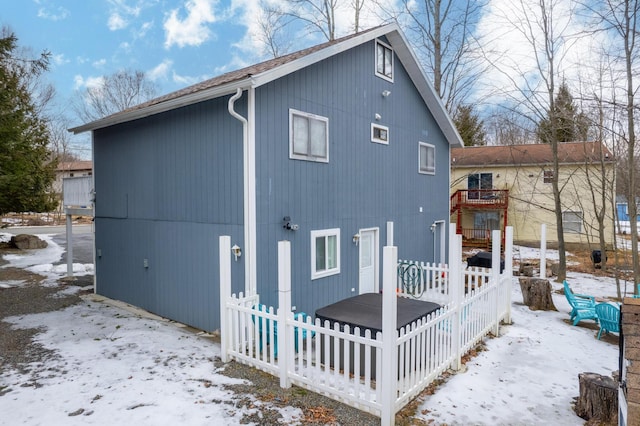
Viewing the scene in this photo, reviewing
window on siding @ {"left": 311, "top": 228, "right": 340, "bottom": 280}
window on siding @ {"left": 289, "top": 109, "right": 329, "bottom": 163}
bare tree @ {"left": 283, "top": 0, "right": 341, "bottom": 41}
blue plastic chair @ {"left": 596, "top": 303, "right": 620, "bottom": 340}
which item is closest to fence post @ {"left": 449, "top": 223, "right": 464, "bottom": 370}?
window on siding @ {"left": 311, "top": 228, "right": 340, "bottom": 280}

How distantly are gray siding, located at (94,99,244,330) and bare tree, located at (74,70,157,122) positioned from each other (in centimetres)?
2274

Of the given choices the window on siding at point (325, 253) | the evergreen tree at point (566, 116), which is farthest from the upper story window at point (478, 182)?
the window on siding at point (325, 253)

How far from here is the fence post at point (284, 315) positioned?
16.0ft

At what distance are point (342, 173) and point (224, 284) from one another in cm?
385

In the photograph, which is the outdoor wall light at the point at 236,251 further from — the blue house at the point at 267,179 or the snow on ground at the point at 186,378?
the snow on ground at the point at 186,378

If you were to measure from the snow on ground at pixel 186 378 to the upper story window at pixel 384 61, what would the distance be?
6.40 metres

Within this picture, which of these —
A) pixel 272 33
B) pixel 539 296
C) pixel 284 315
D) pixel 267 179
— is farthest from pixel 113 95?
pixel 539 296

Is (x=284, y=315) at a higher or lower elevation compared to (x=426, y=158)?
lower

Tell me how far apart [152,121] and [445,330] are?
7075 mm

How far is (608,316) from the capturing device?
272 inches

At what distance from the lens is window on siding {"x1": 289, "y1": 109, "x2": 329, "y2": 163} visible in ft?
23.8

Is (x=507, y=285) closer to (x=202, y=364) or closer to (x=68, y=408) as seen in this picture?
(x=202, y=364)

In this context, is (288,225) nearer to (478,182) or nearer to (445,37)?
(445,37)

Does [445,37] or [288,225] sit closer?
[288,225]
